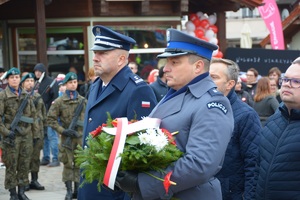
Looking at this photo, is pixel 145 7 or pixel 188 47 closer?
pixel 188 47

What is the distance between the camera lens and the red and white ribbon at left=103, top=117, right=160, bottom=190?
12.0 ft

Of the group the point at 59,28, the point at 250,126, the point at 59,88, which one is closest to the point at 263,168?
the point at 250,126

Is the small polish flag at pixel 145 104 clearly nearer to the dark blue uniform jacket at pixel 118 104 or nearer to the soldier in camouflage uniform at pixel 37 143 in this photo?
the dark blue uniform jacket at pixel 118 104

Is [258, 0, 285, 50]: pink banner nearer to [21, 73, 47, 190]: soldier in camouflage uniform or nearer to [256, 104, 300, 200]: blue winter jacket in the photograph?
[21, 73, 47, 190]: soldier in camouflage uniform

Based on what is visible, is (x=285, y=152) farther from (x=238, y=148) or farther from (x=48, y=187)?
(x=48, y=187)

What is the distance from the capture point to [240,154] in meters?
5.30

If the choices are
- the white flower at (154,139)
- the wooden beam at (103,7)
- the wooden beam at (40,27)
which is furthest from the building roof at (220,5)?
the white flower at (154,139)

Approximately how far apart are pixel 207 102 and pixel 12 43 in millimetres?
14200

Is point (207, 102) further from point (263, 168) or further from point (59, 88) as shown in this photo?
point (59, 88)

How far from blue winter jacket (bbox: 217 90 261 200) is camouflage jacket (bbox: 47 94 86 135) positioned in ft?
17.6

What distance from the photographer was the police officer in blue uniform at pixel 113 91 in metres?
4.88

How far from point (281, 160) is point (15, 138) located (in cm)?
644

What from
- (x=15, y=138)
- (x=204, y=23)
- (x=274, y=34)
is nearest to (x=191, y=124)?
(x=15, y=138)

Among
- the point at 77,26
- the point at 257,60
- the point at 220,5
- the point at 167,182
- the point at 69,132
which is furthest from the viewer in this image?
the point at 220,5
